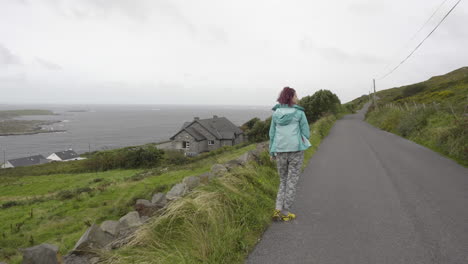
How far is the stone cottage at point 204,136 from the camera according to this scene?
166ft

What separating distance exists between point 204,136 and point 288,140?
49449 mm

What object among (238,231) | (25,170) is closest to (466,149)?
(238,231)

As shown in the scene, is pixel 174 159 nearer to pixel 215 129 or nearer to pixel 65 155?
pixel 215 129

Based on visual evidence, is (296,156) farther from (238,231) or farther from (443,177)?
(443,177)

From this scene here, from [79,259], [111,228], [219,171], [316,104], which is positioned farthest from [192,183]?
[316,104]

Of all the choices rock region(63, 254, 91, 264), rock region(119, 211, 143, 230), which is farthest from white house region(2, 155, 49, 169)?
rock region(63, 254, 91, 264)

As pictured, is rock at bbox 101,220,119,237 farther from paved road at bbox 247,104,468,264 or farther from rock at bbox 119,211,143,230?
paved road at bbox 247,104,468,264

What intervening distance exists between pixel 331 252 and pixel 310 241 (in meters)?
0.37

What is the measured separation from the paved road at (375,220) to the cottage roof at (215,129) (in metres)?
44.2

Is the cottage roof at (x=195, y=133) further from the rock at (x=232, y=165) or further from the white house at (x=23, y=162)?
the rock at (x=232, y=165)

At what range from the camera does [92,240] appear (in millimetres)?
3871

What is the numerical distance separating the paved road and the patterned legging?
0.37 meters

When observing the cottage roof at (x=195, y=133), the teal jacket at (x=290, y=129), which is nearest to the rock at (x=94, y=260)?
the teal jacket at (x=290, y=129)

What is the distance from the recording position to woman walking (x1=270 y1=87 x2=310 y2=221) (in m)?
4.63
